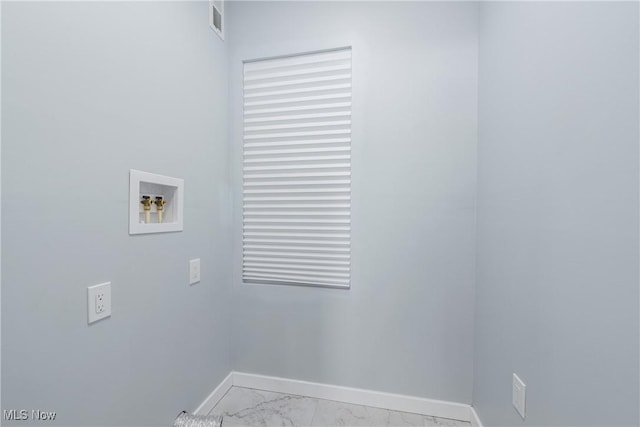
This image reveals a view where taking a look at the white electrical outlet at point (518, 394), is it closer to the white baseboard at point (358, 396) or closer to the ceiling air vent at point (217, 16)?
the white baseboard at point (358, 396)

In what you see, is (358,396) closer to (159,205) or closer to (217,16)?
(159,205)

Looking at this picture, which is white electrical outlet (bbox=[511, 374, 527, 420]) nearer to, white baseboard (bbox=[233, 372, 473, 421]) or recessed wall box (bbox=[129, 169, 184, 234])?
white baseboard (bbox=[233, 372, 473, 421])

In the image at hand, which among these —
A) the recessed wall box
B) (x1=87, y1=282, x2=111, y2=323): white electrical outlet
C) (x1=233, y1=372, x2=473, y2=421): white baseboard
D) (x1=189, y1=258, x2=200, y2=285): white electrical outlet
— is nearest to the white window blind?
(x1=189, y1=258, x2=200, y2=285): white electrical outlet

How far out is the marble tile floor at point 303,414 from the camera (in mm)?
1418

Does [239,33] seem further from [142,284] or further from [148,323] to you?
[148,323]

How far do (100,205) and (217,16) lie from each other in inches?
50.4

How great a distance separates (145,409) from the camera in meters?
1.12

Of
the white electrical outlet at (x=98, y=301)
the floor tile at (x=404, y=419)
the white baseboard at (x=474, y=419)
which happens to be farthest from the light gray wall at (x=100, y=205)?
the white baseboard at (x=474, y=419)

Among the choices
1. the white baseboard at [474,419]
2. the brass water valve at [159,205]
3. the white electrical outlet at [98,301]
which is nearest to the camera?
the white electrical outlet at [98,301]

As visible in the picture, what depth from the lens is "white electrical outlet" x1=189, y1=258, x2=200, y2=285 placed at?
4.50ft

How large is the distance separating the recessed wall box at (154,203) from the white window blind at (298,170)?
0.48 metres

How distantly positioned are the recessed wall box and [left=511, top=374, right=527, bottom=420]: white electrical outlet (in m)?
1.47

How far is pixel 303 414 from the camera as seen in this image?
4.84ft

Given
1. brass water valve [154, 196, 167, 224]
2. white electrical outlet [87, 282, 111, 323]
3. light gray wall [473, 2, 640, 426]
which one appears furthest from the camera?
brass water valve [154, 196, 167, 224]
